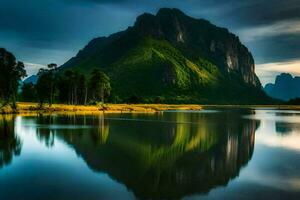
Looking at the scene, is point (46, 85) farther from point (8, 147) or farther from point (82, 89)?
point (8, 147)

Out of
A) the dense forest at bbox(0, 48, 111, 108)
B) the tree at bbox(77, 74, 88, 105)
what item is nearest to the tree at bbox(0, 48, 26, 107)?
the dense forest at bbox(0, 48, 111, 108)

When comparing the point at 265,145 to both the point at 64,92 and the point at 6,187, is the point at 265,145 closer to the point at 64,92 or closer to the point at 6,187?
the point at 6,187

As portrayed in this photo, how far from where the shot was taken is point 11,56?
108062mm

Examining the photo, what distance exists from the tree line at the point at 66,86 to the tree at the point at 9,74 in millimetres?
17081

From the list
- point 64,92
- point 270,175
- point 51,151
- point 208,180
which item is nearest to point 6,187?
point 208,180

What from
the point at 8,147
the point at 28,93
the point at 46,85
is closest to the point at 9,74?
the point at 46,85

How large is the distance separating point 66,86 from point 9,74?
52464 millimetres

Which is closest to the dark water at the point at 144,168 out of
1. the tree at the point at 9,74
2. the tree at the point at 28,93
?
the tree at the point at 9,74

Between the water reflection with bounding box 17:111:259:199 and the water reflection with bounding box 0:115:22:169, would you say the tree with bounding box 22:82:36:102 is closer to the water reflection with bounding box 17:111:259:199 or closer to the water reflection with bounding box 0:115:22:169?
the water reflection with bounding box 0:115:22:169

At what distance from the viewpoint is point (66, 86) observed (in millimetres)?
159875

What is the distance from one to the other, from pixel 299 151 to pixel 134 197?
25.4 metres

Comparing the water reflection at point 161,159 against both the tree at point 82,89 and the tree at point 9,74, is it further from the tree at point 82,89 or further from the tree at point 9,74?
the tree at point 82,89

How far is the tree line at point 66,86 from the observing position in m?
131

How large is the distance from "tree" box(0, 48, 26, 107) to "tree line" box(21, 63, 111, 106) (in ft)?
56.0
